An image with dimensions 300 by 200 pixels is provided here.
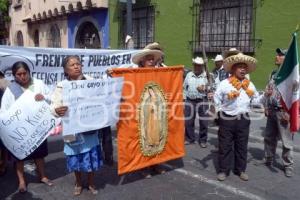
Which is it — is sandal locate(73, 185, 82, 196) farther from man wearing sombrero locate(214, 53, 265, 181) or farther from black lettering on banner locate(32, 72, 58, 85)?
black lettering on banner locate(32, 72, 58, 85)

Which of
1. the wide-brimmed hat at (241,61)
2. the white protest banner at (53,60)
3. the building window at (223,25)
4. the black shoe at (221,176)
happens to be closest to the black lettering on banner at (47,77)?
the white protest banner at (53,60)

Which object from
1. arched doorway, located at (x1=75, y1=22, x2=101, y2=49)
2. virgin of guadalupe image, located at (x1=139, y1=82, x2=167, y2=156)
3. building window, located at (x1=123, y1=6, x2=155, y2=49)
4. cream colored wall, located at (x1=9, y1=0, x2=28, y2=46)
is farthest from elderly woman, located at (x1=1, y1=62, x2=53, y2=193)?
cream colored wall, located at (x1=9, y1=0, x2=28, y2=46)

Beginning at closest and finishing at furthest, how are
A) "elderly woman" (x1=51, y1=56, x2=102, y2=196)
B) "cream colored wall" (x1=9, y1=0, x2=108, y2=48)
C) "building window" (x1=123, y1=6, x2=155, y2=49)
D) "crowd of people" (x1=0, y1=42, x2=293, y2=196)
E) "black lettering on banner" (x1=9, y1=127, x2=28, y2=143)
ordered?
"elderly woman" (x1=51, y1=56, x2=102, y2=196) < "crowd of people" (x1=0, y1=42, x2=293, y2=196) < "black lettering on banner" (x1=9, y1=127, x2=28, y2=143) < "building window" (x1=123, y1=6, x2=155, y2=49) < "cream colored wall" (x1=9, y1=0, x2=108, y2=48)

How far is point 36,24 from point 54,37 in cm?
250

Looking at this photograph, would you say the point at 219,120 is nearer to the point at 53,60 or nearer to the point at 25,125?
the point at 25,125

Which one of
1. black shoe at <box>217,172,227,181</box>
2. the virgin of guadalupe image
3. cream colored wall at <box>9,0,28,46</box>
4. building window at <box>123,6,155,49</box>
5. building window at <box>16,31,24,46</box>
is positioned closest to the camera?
the virgin of guadalupe image

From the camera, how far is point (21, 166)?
471 cm

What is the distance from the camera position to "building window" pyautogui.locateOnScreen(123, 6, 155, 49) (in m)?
13.4

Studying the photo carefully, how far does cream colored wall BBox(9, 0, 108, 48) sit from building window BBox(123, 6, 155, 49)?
2.08 meters

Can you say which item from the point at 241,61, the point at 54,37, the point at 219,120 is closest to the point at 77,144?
the point at 219,120

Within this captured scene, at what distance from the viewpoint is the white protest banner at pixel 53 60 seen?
5410mm

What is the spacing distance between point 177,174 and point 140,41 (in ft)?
31.4

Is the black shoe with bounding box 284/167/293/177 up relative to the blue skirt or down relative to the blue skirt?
down

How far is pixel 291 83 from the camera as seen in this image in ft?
15.5
